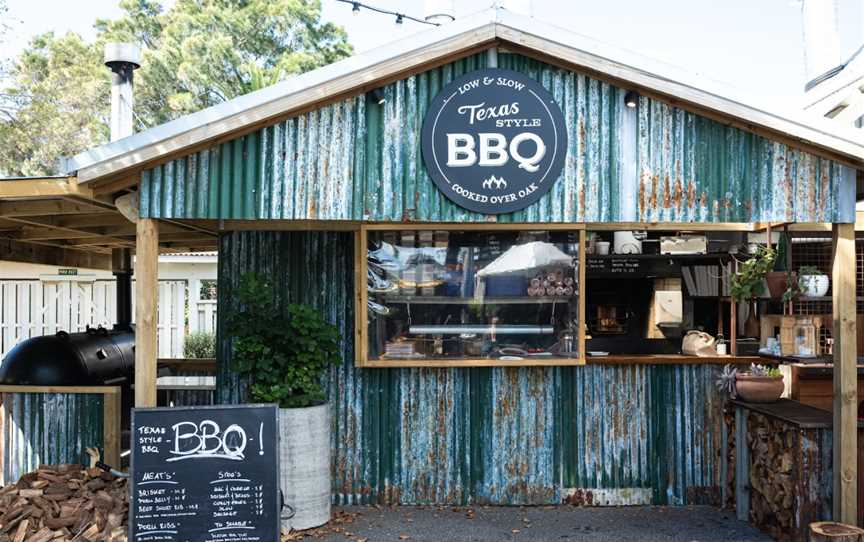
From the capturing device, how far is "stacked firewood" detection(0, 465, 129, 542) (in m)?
4.99

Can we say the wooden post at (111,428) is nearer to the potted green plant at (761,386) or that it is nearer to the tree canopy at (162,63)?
the potted green plant at (761,386)

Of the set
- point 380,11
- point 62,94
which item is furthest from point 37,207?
point 62,94

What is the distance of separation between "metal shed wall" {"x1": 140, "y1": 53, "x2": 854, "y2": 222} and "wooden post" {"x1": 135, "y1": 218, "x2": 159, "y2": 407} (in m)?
0.22

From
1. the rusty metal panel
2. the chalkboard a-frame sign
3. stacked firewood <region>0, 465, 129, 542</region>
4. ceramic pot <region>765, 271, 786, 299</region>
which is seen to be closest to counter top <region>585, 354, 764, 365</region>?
ceramic pot <region>765, 271, 786, 299</region>

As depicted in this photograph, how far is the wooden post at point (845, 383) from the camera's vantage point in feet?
16.6

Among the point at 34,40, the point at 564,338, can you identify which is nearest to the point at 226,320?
the point at 564,338

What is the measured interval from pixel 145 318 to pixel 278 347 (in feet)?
3.17

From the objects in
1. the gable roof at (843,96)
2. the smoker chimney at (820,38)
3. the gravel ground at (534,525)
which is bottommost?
the gravel ground at (534,525)

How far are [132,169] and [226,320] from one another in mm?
1733

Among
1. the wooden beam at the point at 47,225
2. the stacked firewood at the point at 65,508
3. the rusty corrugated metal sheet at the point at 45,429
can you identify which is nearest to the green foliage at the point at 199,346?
the wooden beam at the point at 47,225

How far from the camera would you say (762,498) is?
18.5ft

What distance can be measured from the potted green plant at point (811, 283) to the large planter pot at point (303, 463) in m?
4.01

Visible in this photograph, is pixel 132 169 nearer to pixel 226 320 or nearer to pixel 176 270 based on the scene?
pixel 226 320

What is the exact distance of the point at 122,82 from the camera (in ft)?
30.0
